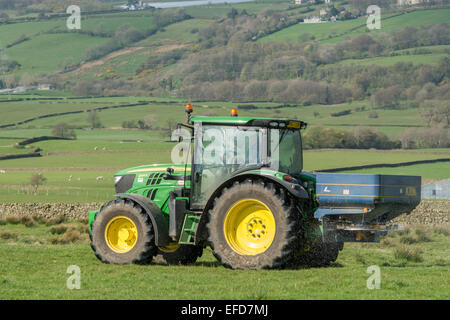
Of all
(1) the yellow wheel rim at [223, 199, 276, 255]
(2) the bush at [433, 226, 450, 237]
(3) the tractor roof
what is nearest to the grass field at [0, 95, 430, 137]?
(2) the bush at [433, 226, 450, 237]

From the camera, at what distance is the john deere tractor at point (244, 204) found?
38.6ft

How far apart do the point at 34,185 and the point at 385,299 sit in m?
67.1

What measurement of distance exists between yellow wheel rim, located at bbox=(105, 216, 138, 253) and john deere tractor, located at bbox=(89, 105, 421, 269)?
0.02m

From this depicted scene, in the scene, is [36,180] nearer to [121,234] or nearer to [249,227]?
[121,234]

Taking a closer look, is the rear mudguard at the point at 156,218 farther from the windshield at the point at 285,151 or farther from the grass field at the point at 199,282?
the windshield at the point at 285,151

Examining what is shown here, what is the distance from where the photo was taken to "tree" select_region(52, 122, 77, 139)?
376 feet

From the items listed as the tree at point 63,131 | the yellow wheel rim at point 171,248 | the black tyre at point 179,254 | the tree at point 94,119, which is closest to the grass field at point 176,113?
the tree at point 94,119

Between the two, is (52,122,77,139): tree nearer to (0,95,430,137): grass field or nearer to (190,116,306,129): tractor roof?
(0,95,430,137): grass field

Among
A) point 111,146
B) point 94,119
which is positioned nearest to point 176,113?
point 94,119

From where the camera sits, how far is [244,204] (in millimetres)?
12180
